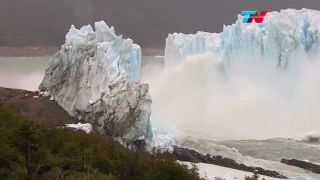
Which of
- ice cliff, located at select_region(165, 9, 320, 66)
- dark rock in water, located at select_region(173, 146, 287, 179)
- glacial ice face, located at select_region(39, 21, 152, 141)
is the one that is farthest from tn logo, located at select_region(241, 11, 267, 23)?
dark rock in water, located at select_region(173, 146, 287, 179)

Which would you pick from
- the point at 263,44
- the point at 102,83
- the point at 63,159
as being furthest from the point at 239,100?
the point at 63,159

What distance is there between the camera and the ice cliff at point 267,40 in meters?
67.1

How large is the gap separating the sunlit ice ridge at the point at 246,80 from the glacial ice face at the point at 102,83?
12480mm

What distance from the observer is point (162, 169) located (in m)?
25.1

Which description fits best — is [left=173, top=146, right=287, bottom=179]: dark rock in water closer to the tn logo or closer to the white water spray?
the white water spray

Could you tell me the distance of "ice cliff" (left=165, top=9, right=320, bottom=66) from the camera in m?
67.1

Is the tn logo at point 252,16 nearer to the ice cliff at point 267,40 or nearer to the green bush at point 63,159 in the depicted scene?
the ice cliff at point 267,40

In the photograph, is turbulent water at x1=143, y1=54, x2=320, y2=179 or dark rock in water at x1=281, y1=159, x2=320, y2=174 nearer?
dark rock in water at x1=281, y1=159, x2=320, y2=174

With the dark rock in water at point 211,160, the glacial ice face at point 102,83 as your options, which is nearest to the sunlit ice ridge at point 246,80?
the glacial ice face at point 102,83

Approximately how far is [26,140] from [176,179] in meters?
7.21

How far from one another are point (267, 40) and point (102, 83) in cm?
2376

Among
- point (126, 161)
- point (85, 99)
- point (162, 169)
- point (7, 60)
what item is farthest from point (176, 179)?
point (7, 60)

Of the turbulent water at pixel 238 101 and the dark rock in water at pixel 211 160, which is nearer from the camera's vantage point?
the dark rock in water at pixel 211 160

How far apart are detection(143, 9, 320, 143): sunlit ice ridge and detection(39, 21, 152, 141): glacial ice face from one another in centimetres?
1248
